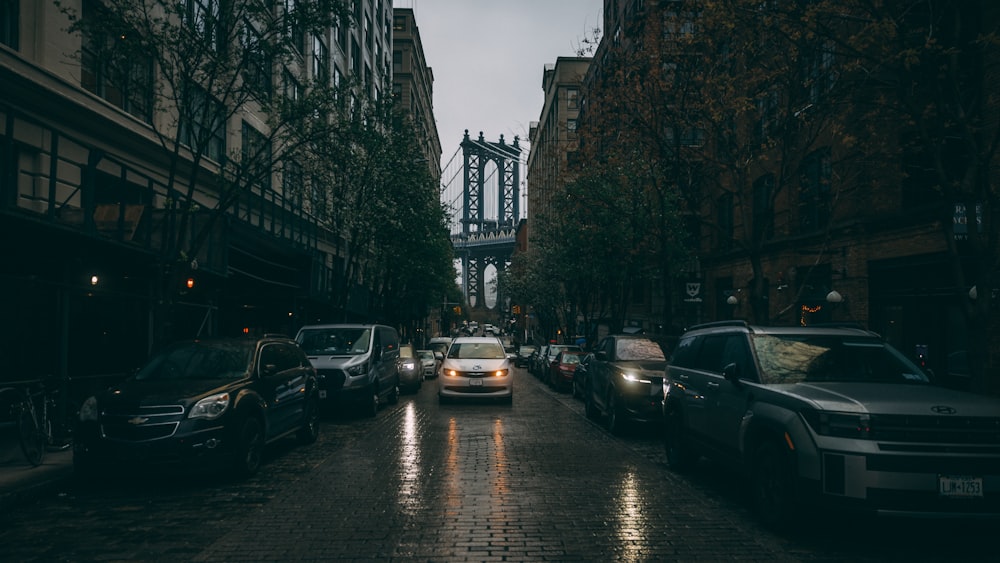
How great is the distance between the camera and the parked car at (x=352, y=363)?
14641 millimetres

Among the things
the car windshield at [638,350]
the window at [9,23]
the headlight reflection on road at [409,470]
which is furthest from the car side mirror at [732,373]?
the window at [9,23]

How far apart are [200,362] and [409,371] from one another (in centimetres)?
1307

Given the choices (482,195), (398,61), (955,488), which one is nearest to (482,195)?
(482,195)

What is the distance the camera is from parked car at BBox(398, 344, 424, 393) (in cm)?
2214

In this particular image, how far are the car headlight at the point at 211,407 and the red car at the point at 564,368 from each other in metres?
15.7

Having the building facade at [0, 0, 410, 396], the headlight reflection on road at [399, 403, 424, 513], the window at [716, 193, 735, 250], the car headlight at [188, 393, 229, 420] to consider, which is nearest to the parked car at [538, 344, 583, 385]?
the window at [716, 193, 735, 250]

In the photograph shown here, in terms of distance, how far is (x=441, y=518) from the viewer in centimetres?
662

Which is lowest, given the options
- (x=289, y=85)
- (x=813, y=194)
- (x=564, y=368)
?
(x=564, y=368)

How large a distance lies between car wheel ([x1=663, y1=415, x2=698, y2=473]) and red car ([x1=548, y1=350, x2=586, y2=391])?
530 inches

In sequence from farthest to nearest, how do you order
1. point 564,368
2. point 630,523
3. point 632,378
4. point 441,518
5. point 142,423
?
point 564,368, point 632,378, point 142,423, point 441,518, point 630,523

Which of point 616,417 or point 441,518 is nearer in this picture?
point 441,518

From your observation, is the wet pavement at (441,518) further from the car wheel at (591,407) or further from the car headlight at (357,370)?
the car wheel at (591,407)

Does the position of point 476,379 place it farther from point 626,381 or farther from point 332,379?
point 626,381

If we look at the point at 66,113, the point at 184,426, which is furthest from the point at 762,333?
the point at 66,113
